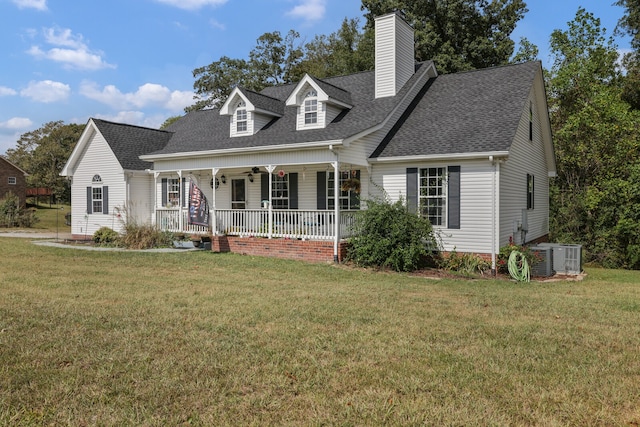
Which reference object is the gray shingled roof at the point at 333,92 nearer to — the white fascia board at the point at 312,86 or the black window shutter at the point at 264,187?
the white fascia board at the point at 312,86

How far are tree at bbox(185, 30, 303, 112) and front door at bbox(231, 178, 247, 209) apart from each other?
820 inches

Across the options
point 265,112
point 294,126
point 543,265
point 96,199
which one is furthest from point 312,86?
point 96,199

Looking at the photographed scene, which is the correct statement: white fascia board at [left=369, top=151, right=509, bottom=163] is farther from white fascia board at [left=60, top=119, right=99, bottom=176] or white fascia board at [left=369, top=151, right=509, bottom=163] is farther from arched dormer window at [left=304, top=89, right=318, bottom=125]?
white fascia board at [left=60, top=119, right=99, bottom=176]

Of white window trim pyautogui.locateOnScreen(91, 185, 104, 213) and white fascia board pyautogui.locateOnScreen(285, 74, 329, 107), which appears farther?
white window trim pyautogui.locateOnScreen(91, 185, 104, 213)

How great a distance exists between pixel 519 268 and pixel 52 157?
58.1 metres

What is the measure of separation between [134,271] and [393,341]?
7.70 m

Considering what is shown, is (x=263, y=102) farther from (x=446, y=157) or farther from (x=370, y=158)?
(x=446, y=157)

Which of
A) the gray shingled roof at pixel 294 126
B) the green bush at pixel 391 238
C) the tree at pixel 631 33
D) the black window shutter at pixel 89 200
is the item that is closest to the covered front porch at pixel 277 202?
the green bush at pixel 391 238

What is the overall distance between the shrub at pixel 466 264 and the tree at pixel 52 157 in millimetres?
52145

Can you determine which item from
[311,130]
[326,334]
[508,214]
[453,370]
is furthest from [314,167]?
[453,370]

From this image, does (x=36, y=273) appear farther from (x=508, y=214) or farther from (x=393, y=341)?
(x=508, y=214)

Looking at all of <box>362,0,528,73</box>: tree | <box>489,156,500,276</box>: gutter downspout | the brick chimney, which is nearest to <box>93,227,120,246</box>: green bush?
the brick chimney

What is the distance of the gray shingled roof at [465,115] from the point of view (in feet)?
43.1

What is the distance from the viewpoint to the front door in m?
18.1
